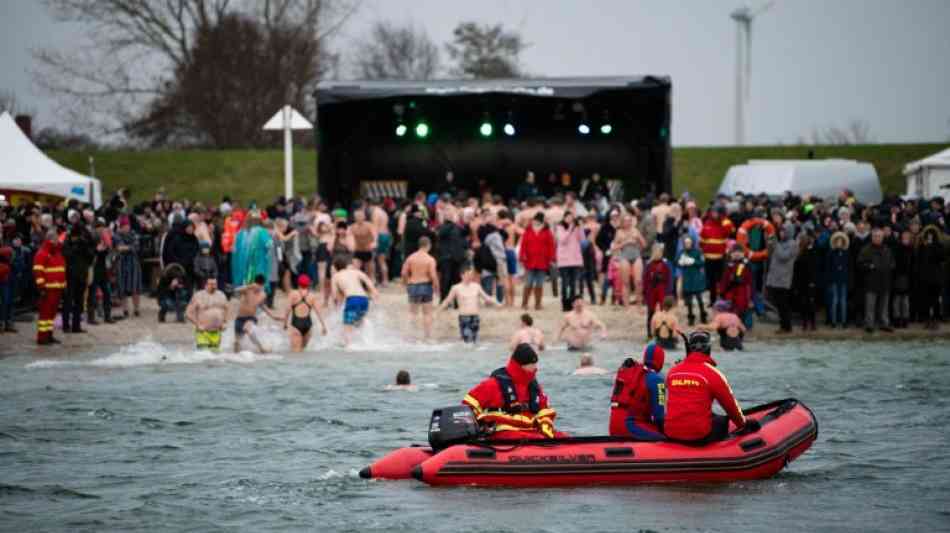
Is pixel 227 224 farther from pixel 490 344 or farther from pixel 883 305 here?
pixel 883 305

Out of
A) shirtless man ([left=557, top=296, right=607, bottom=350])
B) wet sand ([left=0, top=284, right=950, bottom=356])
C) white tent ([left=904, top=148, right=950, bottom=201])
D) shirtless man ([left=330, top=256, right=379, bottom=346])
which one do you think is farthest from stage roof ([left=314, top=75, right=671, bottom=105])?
white tent ([left=904, top=148, right=950, bottom=201])

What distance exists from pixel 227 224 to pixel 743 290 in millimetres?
9415

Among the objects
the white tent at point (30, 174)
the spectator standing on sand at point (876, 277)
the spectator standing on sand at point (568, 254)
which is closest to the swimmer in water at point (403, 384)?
the spectator standing on sand at point (568, 254)

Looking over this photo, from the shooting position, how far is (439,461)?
1650 cm

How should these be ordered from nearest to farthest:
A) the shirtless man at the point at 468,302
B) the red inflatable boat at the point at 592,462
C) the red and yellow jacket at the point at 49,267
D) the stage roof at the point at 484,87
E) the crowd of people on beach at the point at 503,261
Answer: the red inflatable boat at the point at 592,462 < the red and yellow jacket at the point at 49,267 < the crowd of people on beach at the point at 503,261 < the shirtless man at the point at 468,302 < the stage roof at the point at 484,87

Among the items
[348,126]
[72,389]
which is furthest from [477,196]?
[72,389]

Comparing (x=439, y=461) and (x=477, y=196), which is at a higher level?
(x=477, y=196)

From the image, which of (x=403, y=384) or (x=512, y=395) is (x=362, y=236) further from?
(x=512, y=395)

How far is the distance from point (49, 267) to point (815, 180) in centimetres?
1648

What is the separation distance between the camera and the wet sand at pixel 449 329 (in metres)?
27.6

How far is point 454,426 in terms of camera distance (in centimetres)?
1652

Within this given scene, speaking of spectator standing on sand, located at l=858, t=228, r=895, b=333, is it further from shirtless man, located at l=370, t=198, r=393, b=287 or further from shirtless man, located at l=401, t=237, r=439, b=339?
shirtless man, located at l=370, t=198, r=393, b=287

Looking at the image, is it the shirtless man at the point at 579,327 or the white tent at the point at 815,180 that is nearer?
the shirtless man at the point at 579,327

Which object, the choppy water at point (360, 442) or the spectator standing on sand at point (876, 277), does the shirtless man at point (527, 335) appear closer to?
the choppy water at point (360, 442)
